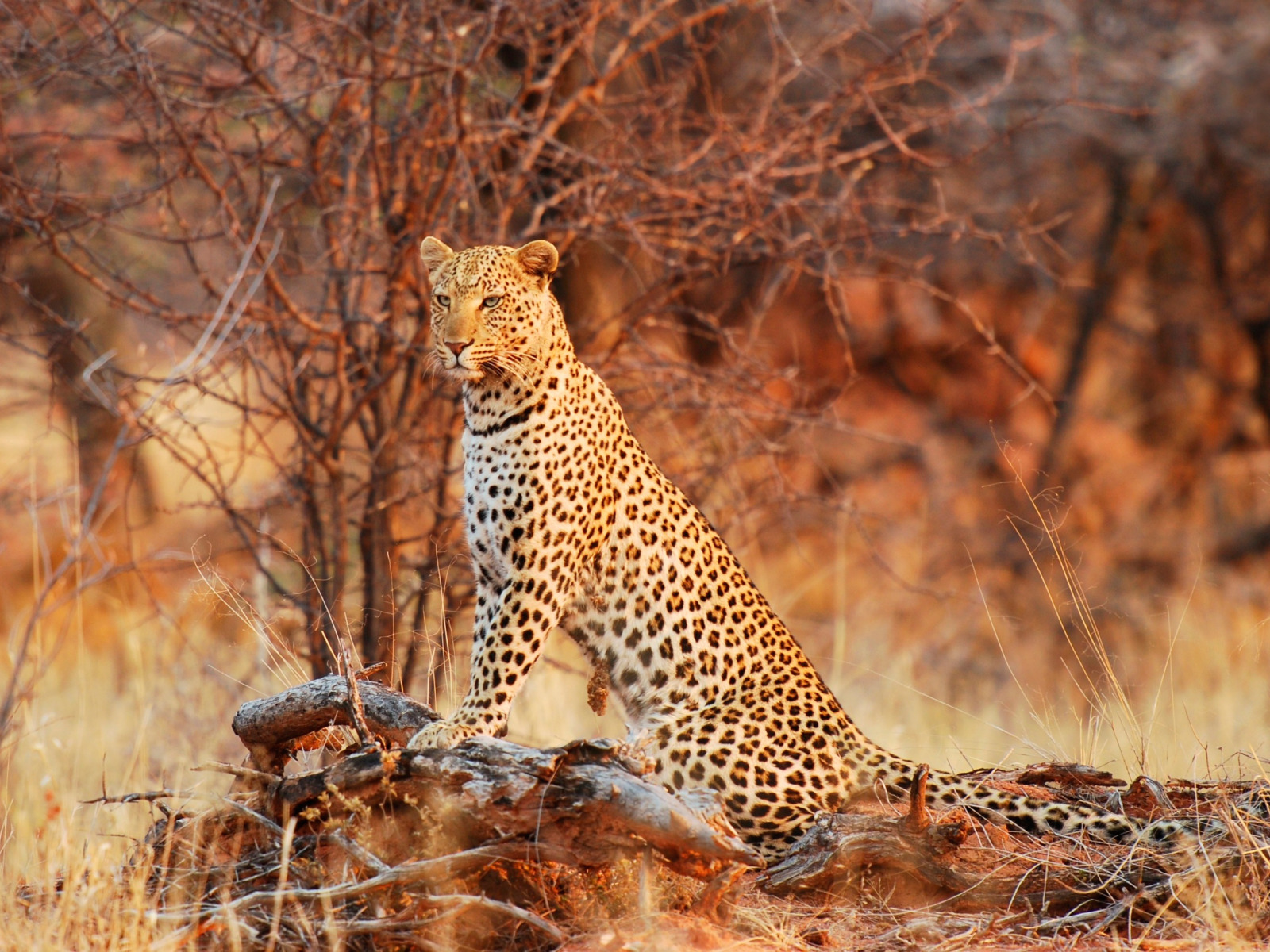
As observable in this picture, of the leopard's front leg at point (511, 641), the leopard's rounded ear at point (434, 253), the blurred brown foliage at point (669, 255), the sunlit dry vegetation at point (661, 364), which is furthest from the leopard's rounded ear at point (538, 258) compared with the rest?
the leopard's front leg at point (511, 641)

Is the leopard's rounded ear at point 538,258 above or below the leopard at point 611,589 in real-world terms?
above

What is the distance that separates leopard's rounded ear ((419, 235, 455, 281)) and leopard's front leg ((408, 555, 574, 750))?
1.38 m

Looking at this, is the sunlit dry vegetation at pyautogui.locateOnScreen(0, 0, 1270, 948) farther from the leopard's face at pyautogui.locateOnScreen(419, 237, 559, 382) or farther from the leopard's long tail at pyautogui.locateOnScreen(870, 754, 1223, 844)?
the leopard's face at pyautogui.locateOnScreen(419, 237, 559, 382)

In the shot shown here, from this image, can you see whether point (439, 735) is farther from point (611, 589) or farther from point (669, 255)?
point (669, 255)

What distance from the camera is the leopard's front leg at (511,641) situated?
17.1 feet

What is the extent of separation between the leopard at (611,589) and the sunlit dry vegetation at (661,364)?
1.69 ft

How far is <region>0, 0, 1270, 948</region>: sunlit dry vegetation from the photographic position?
5809 mm

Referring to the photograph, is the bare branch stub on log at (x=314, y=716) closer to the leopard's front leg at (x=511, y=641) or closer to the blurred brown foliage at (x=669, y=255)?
the leopard's front leg at (x=511, y=641)

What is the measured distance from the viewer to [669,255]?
8148 mm

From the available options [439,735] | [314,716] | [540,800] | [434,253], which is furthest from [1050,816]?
[434,253]

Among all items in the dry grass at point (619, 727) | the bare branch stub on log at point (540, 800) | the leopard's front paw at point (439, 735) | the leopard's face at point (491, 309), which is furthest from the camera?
the leopard's face at point (491, 309)

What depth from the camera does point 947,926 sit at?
4219 mm

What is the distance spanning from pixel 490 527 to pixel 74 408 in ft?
16.0

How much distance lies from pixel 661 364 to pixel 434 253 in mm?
2351
